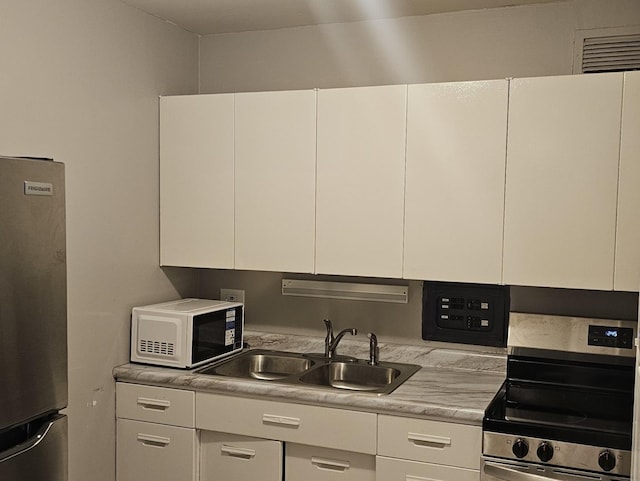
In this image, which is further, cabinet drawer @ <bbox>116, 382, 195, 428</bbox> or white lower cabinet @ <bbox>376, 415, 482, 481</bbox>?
cabinet drawer @ <bbox>116, 382, 195, 428</bbox>

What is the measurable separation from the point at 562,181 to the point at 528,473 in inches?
A: 41.4

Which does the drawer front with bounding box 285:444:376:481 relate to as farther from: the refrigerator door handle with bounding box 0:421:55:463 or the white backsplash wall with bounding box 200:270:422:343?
the refrigerator door handle with bounding box 0:421:55:463

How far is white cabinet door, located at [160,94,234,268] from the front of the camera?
311 centimetres

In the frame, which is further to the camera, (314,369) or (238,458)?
(314,369)

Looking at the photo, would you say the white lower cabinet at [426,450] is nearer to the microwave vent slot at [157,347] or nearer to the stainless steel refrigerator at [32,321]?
the microwave vent slot at [157,347]

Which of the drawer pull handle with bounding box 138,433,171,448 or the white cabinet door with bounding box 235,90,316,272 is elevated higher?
the white cabinet door with bounding box 235,90,316,272

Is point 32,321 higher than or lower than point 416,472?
higher

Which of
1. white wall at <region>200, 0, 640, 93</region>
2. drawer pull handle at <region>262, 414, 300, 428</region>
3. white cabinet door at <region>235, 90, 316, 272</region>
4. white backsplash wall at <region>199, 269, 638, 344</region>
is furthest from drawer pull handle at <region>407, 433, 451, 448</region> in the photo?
white wall at <region>200, 0, 640, 93</region>

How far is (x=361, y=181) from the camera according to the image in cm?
288

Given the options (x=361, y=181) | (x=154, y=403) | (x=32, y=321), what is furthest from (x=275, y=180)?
(x=32, y=321)

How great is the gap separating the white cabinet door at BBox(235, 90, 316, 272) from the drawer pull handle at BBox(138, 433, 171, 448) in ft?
2.60

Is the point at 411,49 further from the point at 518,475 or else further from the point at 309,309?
the point at 518,475

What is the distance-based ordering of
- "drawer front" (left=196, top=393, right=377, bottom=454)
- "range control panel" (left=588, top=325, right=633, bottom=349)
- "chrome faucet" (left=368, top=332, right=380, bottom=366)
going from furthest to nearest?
"chrome faucet" (left=368, top=332, right=380, bottom=366), "range control panel" (left=588, top=325, right=633, bottom=349), "drawer front" (left=196, top=393, right=377, bottom=454)

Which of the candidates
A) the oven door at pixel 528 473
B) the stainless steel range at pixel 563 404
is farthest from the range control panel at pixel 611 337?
the oven door at pixel 528 473
